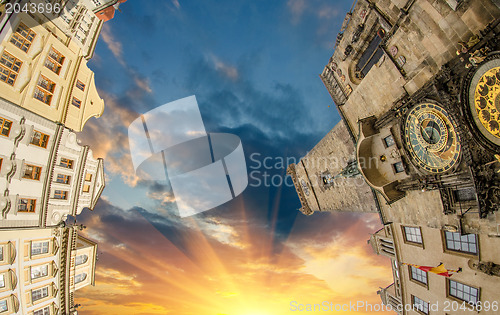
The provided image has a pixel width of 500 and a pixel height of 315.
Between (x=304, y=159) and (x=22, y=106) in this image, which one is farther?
(x=304, y=159)

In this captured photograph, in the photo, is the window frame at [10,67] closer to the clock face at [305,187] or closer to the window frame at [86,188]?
the window frame at [86,188]

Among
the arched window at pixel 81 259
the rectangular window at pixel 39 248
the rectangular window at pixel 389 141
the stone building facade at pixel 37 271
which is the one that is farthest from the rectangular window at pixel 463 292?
the arched window at pixel 81 259

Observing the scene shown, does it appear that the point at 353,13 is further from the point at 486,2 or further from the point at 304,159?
the point at 304,159

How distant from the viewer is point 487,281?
42.6 feet

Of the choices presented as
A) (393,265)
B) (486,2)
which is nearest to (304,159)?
(393,265)

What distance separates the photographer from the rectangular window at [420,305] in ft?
57.9

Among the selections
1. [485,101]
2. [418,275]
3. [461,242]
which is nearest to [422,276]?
[418,275]

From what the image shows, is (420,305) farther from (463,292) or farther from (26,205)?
(26,205)

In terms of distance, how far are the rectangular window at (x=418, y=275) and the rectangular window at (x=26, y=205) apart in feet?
120

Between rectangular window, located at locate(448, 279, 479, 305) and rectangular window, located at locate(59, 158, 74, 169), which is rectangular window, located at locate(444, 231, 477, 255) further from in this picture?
rectangular window, located at locate(59, 158, 74, 169)

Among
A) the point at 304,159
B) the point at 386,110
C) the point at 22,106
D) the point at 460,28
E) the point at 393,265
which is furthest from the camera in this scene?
the point at 304,159

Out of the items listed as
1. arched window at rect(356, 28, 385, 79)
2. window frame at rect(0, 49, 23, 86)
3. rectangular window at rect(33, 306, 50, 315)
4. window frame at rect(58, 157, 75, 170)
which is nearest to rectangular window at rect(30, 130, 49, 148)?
window frame at rect(58, 157, 75, 170)

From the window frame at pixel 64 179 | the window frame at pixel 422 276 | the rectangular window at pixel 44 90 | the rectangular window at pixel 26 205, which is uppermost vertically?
the rectangular window at pixel 44 90

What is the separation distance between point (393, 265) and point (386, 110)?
16.1 metres
